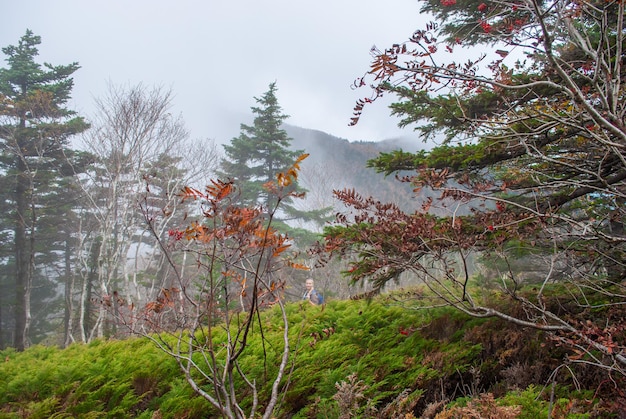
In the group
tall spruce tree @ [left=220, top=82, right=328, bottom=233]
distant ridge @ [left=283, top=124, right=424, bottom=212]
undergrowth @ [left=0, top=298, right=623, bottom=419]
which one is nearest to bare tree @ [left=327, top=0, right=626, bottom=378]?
undergrowth @ [left=0, top=298, right=623, bottom=419]

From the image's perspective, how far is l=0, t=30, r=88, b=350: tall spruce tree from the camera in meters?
14.4

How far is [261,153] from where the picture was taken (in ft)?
68.0

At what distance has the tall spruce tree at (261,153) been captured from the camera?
20.2m

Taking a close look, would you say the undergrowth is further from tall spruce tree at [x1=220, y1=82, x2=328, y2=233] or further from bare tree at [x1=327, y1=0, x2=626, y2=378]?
tall spruce tree at [x1=220, y1=82, x2=328, y2=233]

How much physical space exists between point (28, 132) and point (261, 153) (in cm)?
1117

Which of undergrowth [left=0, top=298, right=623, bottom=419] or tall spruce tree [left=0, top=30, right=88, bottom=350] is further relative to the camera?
tall spruce tree [left=0, top=30, right=88, bottom=350]

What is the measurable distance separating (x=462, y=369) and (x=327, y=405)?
4.83 feet

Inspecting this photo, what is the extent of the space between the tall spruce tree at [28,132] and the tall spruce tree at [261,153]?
807cm

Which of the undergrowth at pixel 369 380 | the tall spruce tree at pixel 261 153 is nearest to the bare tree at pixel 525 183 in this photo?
the undergrowth at pixel 369 380

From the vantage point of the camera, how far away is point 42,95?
1403cm

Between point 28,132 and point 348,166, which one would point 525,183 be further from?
point 348,166

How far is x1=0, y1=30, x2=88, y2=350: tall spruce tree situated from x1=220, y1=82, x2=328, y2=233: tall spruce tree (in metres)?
8.07

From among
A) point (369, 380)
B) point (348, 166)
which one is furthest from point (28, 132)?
point (348, 166)

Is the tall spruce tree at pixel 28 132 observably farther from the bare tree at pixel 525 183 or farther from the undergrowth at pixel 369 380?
the bare tree at pixel 525 183
